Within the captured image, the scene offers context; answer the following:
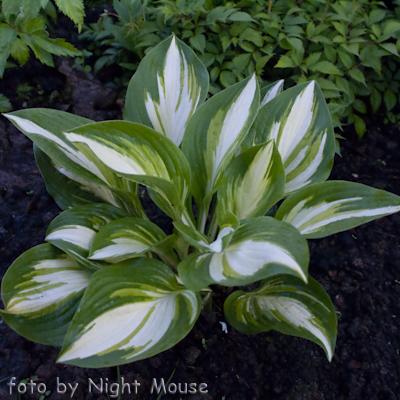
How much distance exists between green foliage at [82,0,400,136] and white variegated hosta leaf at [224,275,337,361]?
0.89 meters

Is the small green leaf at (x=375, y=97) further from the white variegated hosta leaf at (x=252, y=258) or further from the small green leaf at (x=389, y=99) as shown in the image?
the white variegated hosta leaf at (x=252, y=258)

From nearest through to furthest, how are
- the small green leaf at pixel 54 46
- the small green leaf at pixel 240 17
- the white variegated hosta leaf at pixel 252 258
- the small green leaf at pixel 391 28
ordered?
the white variegated hosta leaf at pixel 252 258, the small green leaf at pixel 54 46, the small green leaf at pixel 240 17, the small green leaf at pixel 391 28

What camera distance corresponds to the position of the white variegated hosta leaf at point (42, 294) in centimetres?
81

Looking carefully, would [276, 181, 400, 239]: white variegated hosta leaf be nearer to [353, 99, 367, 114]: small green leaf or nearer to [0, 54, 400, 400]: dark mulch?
[0, 54, 400, 400]: dark mulch

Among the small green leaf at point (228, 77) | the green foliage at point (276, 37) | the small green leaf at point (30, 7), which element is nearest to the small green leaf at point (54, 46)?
the small green leaf at point (30, 7)

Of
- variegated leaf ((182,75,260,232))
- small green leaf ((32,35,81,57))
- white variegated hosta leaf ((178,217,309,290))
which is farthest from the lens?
small green leaf ((32,35,81,57))

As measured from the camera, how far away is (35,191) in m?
1.41

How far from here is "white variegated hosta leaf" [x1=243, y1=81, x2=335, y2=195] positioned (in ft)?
3.26

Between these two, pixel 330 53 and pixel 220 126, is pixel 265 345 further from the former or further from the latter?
pixel 330 53

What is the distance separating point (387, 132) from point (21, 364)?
2017mm

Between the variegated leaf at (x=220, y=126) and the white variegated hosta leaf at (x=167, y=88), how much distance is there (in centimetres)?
10

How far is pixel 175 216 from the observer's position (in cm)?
98

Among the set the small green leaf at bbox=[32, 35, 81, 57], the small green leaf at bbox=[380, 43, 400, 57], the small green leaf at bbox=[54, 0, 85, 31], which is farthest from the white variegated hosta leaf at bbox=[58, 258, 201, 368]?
the small green leaf at bbox=[380, 43, 400, 57]

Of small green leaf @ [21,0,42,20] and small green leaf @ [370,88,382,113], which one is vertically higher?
small green leaf @ [21,0,42,20]
